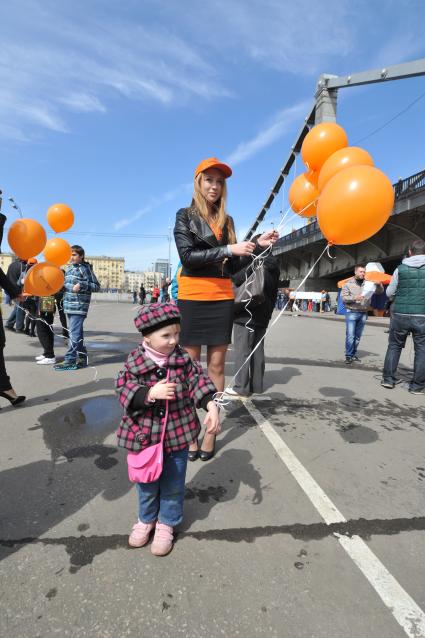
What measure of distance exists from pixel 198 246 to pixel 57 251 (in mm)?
3591

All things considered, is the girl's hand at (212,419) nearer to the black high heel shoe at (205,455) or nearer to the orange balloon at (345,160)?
the black high heel shoe at (205,455)

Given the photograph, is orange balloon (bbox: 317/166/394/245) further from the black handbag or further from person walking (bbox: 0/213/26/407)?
person walking (bbox: 0/213/26/407)

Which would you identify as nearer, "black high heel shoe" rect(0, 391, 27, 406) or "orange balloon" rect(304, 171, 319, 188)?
"black high heel shoe" rect(0, 391, 27, 406)

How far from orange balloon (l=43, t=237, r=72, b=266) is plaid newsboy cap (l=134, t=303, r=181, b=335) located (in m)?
4.22

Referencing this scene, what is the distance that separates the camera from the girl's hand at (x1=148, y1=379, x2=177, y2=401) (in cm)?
164

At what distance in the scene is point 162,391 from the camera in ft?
5.39

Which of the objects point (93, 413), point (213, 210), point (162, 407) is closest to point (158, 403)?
point (162, 407)

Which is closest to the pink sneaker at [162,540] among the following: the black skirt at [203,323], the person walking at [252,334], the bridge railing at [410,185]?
the black skirt at [203,323]

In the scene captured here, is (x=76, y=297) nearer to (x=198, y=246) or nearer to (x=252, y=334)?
(x=252, y=334)

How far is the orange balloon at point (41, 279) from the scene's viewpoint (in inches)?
184

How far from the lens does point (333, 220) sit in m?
3.16

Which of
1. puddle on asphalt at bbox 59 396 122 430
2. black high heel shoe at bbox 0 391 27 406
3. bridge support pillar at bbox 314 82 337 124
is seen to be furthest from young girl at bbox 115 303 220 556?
bridge support pillar at bbox 314 82 337 124

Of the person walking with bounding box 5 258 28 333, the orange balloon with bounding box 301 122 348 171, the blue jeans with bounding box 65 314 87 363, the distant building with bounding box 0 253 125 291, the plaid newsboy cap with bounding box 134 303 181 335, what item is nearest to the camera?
the plaid newsboy cap with bounding box 134 303 181 335

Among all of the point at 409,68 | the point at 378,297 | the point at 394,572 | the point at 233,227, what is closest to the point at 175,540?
the point at 394,572
